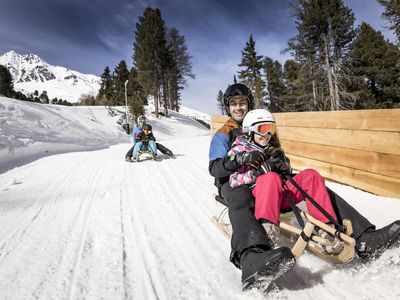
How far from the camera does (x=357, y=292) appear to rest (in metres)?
2.00

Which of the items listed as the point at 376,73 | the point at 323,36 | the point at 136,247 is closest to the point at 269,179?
the point at 136,247

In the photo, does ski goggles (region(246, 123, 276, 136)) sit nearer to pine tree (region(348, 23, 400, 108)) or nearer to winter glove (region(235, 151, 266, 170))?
winter glove (region(235, 151, 266, 170))

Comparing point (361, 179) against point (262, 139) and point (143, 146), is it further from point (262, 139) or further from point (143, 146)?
point (143, 146)

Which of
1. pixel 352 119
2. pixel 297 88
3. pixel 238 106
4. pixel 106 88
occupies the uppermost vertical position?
pixel 106 88

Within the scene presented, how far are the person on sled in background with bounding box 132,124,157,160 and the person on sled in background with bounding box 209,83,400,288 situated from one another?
6127 millimetres

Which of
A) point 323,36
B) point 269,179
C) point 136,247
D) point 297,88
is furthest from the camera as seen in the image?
point 297,88

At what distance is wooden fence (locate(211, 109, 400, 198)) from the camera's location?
3.80 metres

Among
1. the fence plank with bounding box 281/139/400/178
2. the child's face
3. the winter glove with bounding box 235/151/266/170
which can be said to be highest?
the child's face

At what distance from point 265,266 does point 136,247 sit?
58.5 inches

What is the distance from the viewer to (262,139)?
9.21 ft

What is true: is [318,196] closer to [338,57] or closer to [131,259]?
[131,259]

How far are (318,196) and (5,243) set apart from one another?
3067 mm

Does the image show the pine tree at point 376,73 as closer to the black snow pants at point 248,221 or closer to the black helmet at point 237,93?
the black helmet at point 237,93

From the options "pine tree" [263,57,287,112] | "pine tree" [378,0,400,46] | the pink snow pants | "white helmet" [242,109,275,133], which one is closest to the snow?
the pink snow pants
